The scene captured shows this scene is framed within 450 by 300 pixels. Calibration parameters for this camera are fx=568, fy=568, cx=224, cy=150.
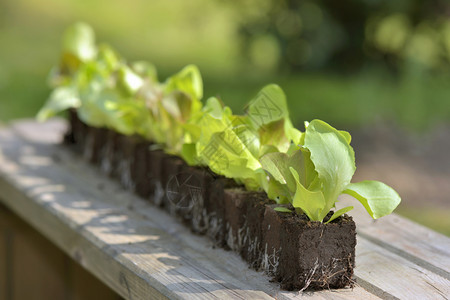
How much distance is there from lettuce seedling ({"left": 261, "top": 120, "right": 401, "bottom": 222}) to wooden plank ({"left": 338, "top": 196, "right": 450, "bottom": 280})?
0.18 metres

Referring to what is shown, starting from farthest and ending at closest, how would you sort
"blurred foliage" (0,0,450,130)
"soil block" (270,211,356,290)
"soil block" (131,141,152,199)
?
1. "blurred foliage" (0,0,450,130)
2. "soil block" (131,141,152,199)
3. "soil block" (270,211,356,290)

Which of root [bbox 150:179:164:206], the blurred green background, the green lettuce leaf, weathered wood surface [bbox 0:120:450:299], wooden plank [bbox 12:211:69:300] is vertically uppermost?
the blurred green background

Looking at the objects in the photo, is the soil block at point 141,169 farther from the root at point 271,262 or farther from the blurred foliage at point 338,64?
the blurred foliage at point 338,64

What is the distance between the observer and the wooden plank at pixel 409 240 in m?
1.07

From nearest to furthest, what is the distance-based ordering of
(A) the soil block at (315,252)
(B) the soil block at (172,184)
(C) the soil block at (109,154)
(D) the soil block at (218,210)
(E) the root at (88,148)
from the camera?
(A) the soil block at (315,252), (D) the soil block at (218,210), (B) the soil block at (172,184), (C) the soil block at (109,154), (E) the root at (88,148)

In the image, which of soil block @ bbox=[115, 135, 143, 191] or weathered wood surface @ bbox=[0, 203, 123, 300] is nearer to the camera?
soil block @ bbox=[115, 135, 143, 191]

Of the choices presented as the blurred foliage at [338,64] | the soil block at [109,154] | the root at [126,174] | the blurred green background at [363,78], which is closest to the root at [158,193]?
the root at [126,174]

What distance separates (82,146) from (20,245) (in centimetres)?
36

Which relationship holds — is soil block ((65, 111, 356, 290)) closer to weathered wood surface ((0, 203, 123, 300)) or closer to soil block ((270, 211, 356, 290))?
soil block ((270, 211, 356, 290))

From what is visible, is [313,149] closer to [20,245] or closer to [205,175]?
[205,175]

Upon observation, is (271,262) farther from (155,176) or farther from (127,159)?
(127,159)

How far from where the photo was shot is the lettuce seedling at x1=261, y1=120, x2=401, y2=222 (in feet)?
3.05

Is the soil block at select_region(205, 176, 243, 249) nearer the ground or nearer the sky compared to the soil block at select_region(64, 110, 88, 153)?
nearer the ground

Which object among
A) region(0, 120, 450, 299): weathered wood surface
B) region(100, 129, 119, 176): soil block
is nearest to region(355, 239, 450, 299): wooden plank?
region(0, 120, 450, 299): weathered wood surface
